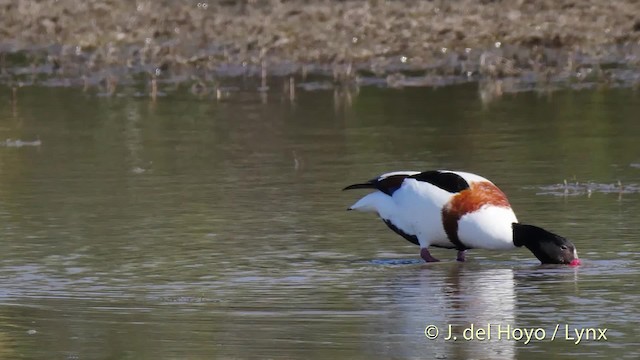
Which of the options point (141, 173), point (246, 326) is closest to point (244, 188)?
point (141, 173)

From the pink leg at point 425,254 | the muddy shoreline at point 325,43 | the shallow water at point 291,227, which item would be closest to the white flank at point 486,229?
the shallow water at point 291,227

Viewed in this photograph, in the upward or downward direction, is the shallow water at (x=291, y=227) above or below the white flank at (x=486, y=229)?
below

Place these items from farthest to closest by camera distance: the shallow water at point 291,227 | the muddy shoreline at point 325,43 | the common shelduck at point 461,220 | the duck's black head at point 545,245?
the muddy shoreline at point 325,43
the common shelduck at point 461,220
the duck's black head at point 545,245
the shallow water at point 291,227

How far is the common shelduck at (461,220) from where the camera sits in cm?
978

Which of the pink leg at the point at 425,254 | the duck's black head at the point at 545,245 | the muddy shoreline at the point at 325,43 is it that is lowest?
the pink leg at the point at 425,254

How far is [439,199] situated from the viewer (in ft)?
32.7

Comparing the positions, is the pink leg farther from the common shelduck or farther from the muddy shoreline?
the muddy shoreline

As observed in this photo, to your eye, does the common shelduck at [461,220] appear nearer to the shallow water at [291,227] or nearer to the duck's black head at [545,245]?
the duck's black head at [545,245]

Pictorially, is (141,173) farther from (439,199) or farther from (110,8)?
(110,8)

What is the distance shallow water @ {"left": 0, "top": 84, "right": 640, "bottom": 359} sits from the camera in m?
7.85

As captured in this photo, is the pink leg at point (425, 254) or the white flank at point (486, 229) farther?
the pink leg at point (425, 254)

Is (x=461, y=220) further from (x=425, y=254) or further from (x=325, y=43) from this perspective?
(x=325, y=43)

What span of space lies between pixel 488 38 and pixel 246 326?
1489 cm

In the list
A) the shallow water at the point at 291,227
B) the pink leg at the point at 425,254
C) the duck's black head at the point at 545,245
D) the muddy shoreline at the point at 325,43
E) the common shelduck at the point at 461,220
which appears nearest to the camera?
the shallow water at the point at 291,227
